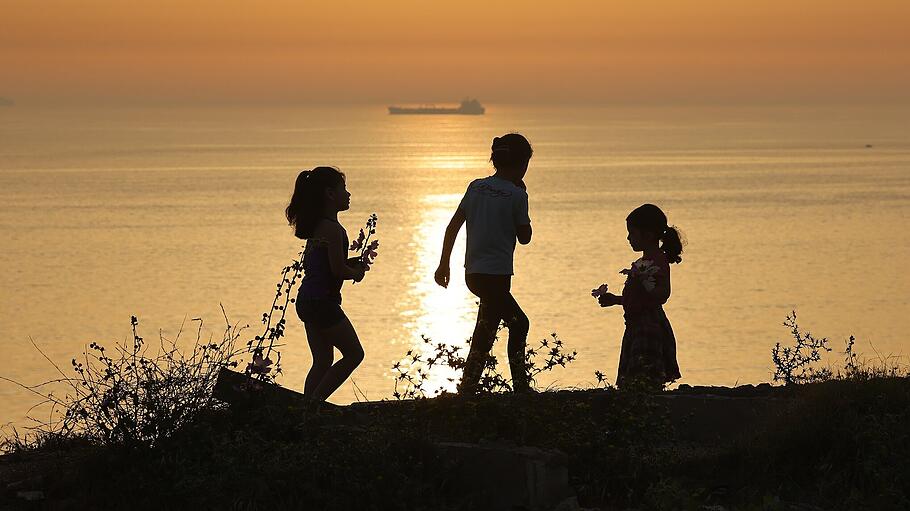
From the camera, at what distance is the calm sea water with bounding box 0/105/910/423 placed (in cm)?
3134

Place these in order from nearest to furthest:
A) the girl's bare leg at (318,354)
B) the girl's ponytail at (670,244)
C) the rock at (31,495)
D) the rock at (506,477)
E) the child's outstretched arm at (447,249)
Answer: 1. the rock at (506,477)
2. the rock at (31,495)
3. the girl's bare leg at (318,354)
4. the child's outstretched arm at (447,249)
5. the girl's ponytail at (670,244)

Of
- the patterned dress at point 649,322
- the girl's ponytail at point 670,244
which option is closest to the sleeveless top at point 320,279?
the patterned dress at point 649,322

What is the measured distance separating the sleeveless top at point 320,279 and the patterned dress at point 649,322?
1.88 meters

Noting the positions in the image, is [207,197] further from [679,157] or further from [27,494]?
[27,494]

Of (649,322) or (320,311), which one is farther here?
(649,322)

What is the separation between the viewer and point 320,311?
8.52 metres

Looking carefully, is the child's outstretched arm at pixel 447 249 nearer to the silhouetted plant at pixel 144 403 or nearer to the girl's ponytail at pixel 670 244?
the girl's ponytail at pixel 670 244

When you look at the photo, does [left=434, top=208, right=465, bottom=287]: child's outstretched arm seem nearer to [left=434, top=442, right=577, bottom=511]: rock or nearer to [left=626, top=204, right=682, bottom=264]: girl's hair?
[left=626, top=204, right=682, bottom=264]: girl's hair

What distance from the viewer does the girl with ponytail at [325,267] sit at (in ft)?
27.8

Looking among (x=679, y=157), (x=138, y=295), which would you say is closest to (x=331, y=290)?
(x=138, y=295)

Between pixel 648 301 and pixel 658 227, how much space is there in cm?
49

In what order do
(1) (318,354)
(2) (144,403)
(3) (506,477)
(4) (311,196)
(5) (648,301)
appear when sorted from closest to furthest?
1. (3) (506,477)
2. (2) (144,403)
3. (4) (311,196)
4. (1) (318,354)
5. (5) (648,301)

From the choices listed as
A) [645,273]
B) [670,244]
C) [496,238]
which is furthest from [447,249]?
[670,244]

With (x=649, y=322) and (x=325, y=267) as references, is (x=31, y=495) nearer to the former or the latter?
(x=325, y=267)
